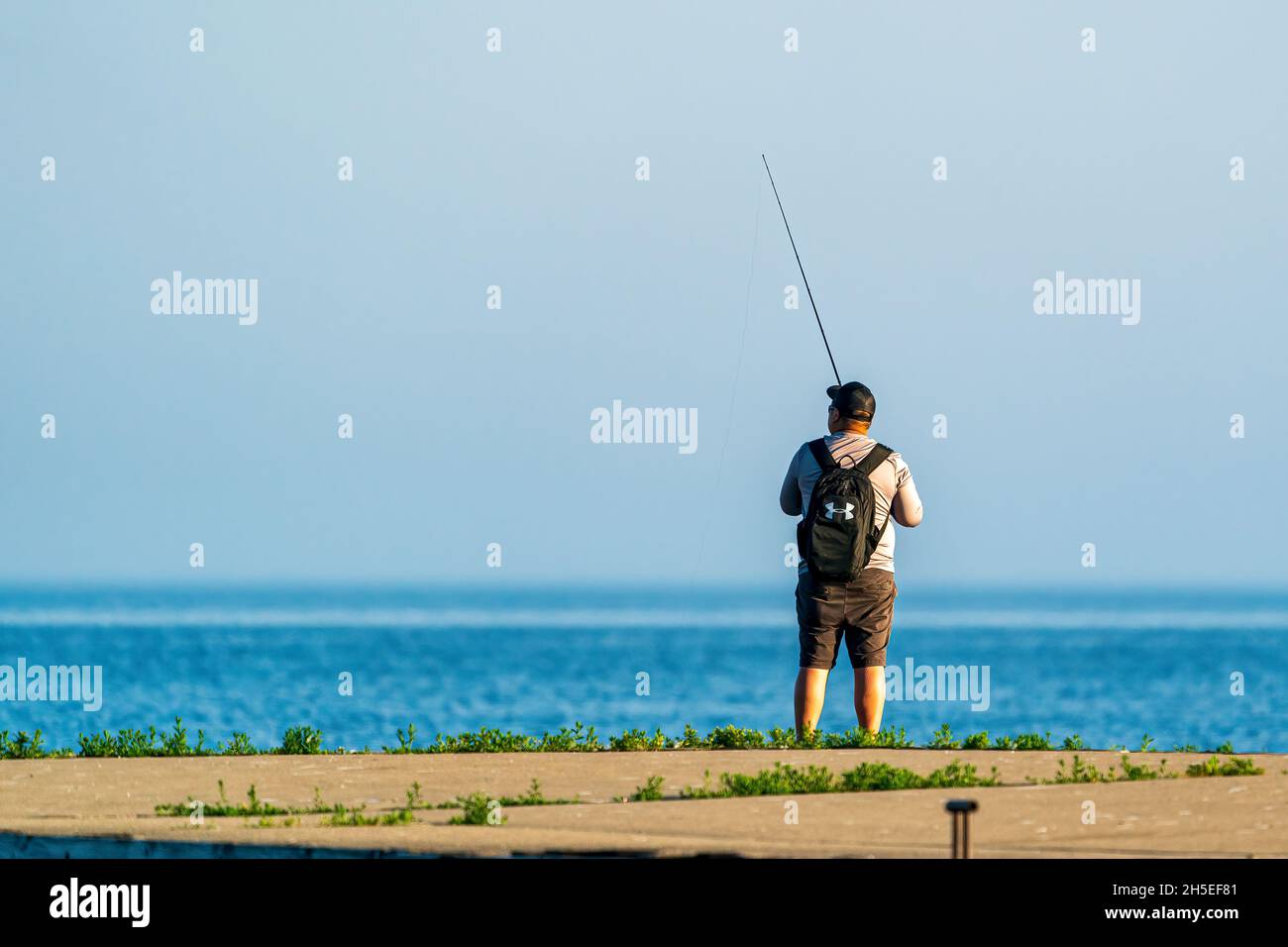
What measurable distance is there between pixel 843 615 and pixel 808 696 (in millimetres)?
499

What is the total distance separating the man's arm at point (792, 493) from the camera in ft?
37.2

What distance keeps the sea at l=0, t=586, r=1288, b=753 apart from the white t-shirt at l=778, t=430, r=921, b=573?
1.82m

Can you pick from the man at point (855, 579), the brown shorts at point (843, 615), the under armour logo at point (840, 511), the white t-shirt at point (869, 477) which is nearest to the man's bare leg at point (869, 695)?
the man at point (855, 579)

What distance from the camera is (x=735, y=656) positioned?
79.4m

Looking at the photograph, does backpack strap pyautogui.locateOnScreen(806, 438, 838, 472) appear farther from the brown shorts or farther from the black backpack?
the brown shorts

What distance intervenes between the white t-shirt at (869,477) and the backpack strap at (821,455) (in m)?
0.02

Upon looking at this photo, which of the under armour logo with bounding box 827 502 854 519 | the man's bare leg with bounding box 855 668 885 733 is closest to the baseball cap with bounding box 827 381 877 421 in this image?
the under armour logo with bounding box 827 502 854 519

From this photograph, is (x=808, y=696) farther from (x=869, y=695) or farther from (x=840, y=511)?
(x=840, y=511)

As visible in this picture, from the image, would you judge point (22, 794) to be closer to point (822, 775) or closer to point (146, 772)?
point (146, 772)

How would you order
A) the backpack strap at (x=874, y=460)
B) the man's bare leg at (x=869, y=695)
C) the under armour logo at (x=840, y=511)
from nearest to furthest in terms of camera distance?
the under armour logo at (x=840, y=511) → the backpack strap at (x=874, y=460) → the man's bare leg at (x=869, y=695)

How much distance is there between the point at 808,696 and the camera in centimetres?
1123

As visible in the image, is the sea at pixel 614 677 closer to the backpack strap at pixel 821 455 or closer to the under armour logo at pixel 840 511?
the under armour logo at pixel 840 511
